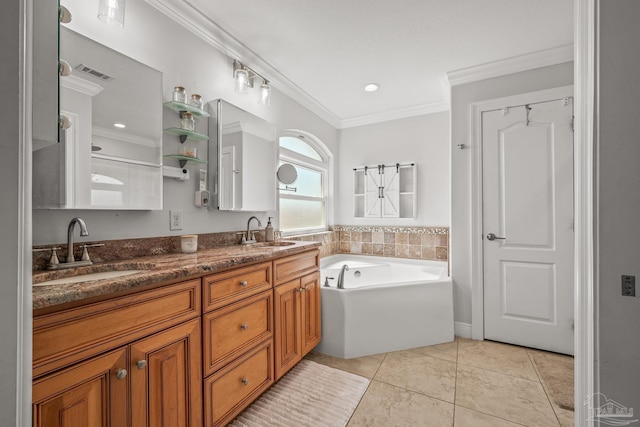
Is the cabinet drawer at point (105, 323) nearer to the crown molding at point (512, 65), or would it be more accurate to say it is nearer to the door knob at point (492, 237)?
the door knob at point (492, 237)

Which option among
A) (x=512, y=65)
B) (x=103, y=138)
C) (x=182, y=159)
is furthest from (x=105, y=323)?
(x=512, y=65)

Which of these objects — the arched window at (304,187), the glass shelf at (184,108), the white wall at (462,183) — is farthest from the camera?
the arched window at (304,187)

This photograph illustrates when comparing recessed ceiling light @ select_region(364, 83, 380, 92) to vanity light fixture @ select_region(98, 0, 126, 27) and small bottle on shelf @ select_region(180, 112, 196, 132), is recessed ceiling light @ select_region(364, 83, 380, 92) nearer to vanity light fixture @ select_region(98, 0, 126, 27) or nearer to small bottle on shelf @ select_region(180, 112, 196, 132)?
small bottle on shelf @ select_region(180, 112, 196, 132)

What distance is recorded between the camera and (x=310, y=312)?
218 centimetres

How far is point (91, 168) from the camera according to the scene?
53.9 inches

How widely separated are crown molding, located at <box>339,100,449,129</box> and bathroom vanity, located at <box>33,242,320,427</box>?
258 cm

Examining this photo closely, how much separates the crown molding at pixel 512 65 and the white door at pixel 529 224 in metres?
0.34

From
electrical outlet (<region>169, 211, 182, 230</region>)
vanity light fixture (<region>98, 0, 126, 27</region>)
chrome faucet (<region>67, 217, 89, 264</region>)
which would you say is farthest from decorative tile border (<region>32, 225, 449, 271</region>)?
vanity light fixture (<region>98, 0, 126, 27</region>)

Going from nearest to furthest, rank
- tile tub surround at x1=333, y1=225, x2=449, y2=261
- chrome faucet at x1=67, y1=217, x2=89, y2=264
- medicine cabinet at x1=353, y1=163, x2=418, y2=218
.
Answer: chrome faucet at x1=67, y1=217, x2=89, y2=264 → tile tub surround at x1=333, y1=225, x2=449, y2=261 → medicine cabinet at x1=353, y1=163, x2=418, y2=218

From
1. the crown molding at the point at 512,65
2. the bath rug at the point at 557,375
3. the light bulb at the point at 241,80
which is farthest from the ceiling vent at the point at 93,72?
the bath rug at the point at 557,375

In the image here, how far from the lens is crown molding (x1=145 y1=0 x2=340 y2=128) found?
5.73ft

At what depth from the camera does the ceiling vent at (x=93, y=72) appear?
1.34 metres

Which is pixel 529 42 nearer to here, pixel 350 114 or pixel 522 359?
pixel 350 114

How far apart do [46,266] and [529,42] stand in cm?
335
